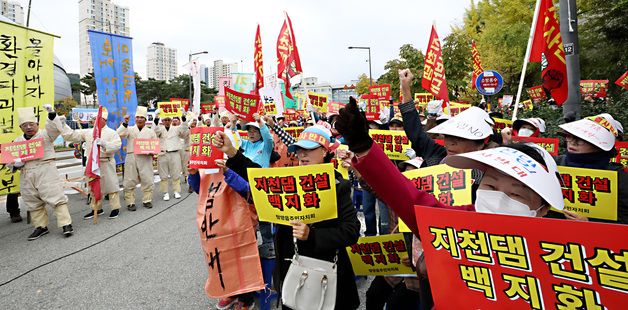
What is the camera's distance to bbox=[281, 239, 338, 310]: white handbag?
219 cm

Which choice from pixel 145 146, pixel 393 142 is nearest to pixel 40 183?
pixel 145 146

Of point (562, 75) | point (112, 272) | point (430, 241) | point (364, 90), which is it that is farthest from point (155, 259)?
point (364, 90)

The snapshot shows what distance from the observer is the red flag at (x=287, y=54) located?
6602mm

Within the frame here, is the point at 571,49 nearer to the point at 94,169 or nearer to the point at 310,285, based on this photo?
the point at 310,285

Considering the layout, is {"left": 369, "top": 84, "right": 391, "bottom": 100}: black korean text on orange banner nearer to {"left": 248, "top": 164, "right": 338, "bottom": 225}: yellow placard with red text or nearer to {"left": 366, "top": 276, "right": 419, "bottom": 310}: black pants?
{"left": 366, "top": 276, "right": 419, "bottom": 310}: black pants

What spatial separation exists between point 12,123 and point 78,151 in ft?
25.3

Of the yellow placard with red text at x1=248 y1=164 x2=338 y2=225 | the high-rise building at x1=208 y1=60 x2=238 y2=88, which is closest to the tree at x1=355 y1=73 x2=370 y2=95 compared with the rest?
the high-rise building at x1=208 y1=60 x2=238 y2=88

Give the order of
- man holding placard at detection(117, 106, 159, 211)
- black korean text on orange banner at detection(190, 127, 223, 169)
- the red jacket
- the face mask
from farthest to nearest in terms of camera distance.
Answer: man holding placard at detection(117, 106, 159, 211) → the face mask → black korean text on orange banner at detection(190, 127, 223, 169) → the red jacket

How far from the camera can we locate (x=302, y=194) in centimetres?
231

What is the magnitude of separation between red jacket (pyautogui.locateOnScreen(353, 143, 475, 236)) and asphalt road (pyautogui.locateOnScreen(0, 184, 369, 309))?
2284 millimetres

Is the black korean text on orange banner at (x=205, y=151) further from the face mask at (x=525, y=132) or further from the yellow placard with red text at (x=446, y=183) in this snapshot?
the face mask at (x=525, y=132)

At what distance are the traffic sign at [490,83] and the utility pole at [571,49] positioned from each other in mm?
2903

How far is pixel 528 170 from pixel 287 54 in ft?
19.4

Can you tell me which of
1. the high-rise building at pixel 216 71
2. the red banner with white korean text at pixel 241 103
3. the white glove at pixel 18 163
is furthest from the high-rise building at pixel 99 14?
the red banner with white korean text at pixel 241 103
